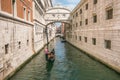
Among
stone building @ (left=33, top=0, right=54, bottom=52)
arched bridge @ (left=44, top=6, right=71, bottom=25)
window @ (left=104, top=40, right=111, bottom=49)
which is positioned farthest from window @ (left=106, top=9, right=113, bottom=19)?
arched bridge @ (left=44, top=6, right=71, bottom=25)

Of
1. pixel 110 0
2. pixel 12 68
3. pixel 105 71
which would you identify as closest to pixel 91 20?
pixel 110 0

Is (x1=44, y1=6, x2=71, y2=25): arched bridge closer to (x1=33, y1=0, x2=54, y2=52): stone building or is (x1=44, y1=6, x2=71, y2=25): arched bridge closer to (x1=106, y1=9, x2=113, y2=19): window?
(x1=33, y1=0, x2=54, y2=52): stone building

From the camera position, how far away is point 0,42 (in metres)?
8.96

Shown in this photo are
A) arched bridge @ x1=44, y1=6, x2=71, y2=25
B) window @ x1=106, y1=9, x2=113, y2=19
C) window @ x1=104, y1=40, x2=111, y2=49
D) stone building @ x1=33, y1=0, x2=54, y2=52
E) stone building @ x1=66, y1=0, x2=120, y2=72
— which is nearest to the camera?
stone building @ x1=66, y1=0, x2=120, y2=72

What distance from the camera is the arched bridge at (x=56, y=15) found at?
3997 centimetres

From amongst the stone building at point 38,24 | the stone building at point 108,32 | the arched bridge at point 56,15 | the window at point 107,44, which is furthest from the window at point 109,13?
the arched bridge at point 56,15

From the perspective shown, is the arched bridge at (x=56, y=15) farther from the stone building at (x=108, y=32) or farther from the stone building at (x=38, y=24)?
the stone building at (x=108, y=32)

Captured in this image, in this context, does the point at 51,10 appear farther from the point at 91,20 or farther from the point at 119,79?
the point at 119,79

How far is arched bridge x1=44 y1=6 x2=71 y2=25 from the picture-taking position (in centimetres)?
3997

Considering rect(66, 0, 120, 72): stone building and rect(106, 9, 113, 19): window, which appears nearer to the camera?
rect(66, 0, 120, 72): stone building

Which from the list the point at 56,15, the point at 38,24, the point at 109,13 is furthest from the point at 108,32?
the point at 56,15

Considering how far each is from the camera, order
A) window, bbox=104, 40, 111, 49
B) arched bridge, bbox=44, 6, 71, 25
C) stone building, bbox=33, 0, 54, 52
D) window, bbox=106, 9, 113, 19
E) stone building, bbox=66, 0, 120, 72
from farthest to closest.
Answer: arched bridge, bbox=44, 6, 71, 25
stone building, bbox=33, 0, 54, 52
window, bbox=104, 40, 111, 49
window, bbox=106, 9, 113, 19
stone building, bbox=66, 0, 120, 72

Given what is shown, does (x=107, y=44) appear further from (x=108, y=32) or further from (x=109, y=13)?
(x=109, y=13)

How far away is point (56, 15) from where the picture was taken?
40.2 meters
